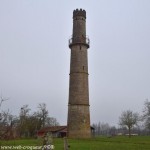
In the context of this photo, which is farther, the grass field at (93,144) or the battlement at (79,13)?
the battlement at (79,13)

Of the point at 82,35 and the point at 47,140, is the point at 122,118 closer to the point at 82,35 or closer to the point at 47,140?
the point at 82,35

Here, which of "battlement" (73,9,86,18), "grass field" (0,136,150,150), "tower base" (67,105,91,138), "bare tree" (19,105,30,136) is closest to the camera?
"grass field" (0,136,150,150)

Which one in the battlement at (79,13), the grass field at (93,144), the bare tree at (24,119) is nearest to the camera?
the grass field at (93,144)

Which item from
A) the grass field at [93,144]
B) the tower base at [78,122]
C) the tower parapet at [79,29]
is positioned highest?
the tower parapet at [79,29]

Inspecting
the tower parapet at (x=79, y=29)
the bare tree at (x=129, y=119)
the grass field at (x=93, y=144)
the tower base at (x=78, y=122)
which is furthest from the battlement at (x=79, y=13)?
the bare tree at (x=129, y=119)

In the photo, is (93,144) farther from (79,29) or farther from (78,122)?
(79,29)

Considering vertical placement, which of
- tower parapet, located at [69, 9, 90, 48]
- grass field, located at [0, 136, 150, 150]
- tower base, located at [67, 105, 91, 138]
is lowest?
Answer: grass field, located at [0, 136, 150, 150]

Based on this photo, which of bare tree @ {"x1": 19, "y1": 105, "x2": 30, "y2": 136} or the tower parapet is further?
bare tree @ {"x1": 19, "y1": 105, "x2": 30, "y2": 136}

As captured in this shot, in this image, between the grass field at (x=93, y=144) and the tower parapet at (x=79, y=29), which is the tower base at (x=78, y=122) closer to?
the grass field at (x=93, y=144)

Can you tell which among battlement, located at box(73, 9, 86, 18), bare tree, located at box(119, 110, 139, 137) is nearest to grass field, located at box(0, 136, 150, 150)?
battlement, located at box(73, 9, 86, 18)

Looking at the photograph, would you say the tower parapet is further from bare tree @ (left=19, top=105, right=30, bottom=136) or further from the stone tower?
bare tree @ (left=19, top=105, right=30, bottom=136)

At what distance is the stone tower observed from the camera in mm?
35469

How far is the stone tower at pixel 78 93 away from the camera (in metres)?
35.5

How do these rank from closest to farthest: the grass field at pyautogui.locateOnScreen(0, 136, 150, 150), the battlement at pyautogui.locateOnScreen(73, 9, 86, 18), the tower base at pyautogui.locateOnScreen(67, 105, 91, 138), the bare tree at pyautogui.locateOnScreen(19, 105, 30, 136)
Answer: the grass field at pyautogui.locateOnScreen(0, 136, 150, 150)
the tower base at pyautogui.locateOnScreen(67, 105, 91, 138)
the battlement at pyautogui.locateOnScreen(73, 9, 86, 18)
the bare tree at pyautogui.locateOnScreen(19, 105, 30, 136)
